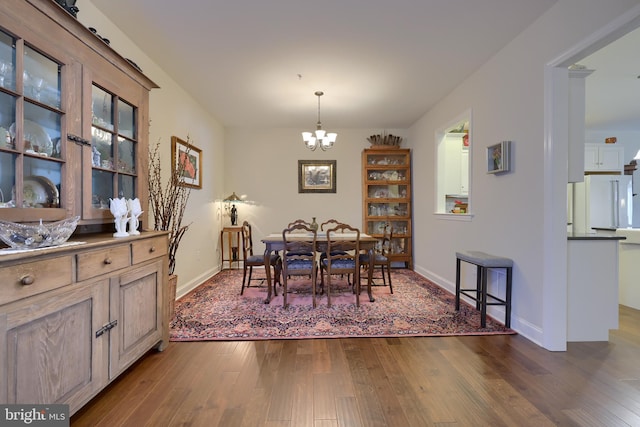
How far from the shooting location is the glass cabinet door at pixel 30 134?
4.39 ft

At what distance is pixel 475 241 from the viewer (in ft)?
10.8

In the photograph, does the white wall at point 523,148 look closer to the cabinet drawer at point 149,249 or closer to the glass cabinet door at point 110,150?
the cabinet drawer at point 149,249

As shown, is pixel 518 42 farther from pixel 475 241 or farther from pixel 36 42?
pixel 36 42

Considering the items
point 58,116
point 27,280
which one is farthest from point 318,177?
point 27,280

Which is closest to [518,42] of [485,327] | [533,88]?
[533,88]

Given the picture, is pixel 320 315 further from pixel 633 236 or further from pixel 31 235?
pixel 633 236

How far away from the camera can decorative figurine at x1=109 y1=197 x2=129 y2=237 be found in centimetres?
181

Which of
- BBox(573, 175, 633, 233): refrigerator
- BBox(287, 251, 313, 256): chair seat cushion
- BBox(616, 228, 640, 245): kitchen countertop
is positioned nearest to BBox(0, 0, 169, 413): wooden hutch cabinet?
BBox(287, 251, 313, 256): chair seat cushion

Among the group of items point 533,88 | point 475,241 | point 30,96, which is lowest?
point 475,241

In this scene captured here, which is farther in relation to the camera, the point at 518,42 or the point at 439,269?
the point at 439,269

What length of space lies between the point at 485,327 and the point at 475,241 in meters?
0.99

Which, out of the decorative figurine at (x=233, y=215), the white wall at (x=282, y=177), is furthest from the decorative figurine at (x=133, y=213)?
the white wall at (x=282, y=177)

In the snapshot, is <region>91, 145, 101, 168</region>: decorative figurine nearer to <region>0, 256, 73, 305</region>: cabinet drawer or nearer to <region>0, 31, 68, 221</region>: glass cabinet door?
<region>0, 31, 68, 221</region>: glass cabinet door

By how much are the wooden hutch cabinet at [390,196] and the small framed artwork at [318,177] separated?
2.03ft
